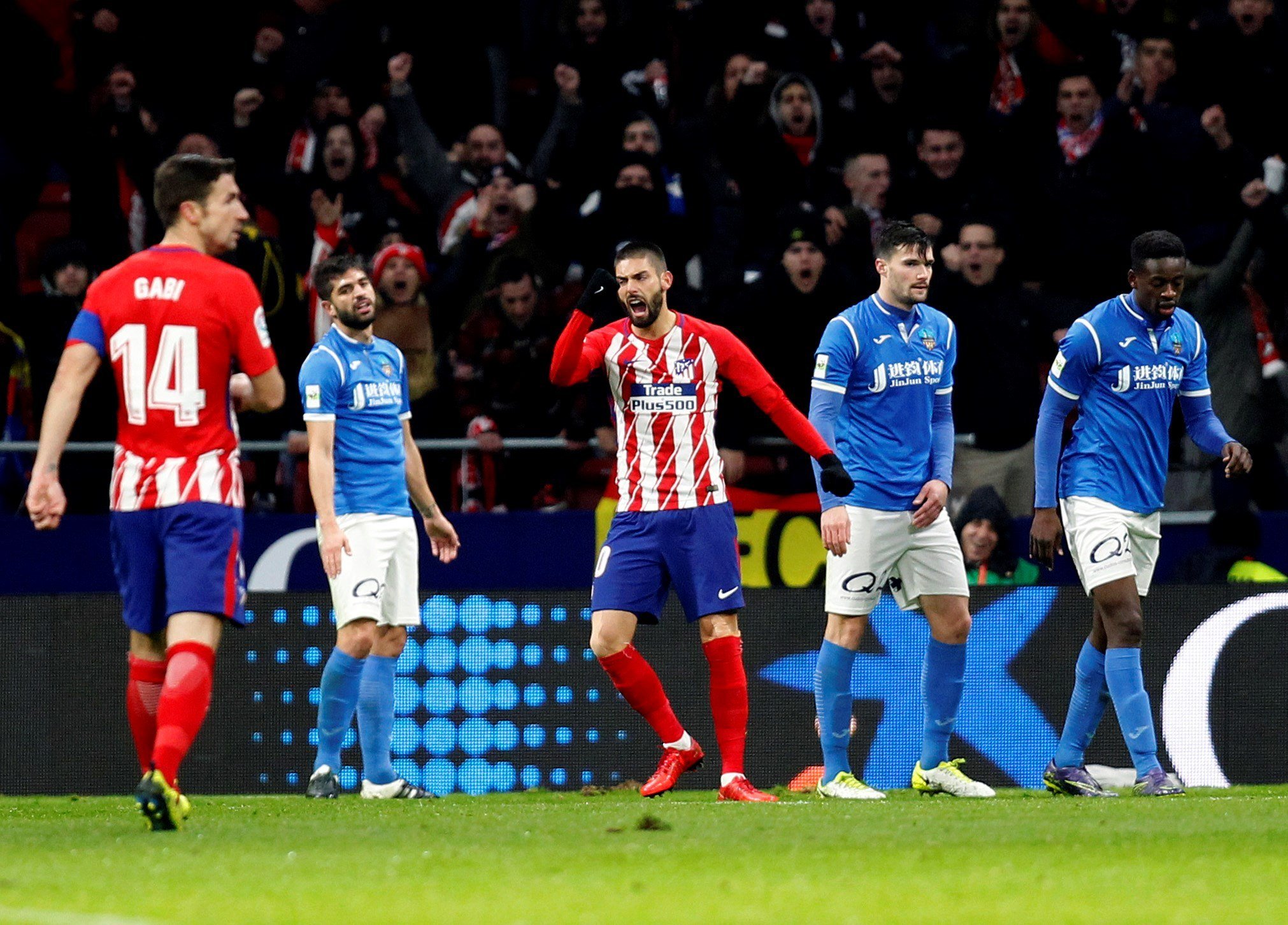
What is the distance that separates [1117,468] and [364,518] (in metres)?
3.24

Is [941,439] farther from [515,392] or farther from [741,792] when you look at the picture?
[515,392]

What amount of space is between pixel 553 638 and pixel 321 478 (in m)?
2.13

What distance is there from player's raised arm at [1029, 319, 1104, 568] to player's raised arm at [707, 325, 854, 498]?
3.23 feet

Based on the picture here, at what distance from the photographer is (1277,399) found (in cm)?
1231

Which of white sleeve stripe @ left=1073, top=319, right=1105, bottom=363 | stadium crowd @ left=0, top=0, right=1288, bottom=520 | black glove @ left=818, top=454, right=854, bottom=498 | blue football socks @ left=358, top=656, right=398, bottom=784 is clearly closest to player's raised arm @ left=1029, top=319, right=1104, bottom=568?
white sleeve stripe @ left=1073, top=319, right=1105, bottom=363

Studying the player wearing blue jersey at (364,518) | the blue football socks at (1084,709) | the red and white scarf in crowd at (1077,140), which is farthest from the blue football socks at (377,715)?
the red and white scarf in crowd at (1077,140)

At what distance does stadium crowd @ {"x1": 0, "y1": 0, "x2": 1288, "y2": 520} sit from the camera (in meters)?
12.1

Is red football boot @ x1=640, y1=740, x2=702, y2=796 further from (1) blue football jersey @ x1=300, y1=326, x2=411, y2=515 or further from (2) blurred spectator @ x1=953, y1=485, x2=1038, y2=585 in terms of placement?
(2) blurred spectator @ x1=953, y1=485, x2=1038, y2=585

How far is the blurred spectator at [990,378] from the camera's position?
1188 centimetres

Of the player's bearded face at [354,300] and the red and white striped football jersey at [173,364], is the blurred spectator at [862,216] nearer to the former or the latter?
the player's bearded face at [354,300]

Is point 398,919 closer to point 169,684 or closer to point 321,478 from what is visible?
point 169,684

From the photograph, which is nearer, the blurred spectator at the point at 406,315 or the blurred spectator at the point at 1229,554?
the blurred spectator at the point at 1229,554

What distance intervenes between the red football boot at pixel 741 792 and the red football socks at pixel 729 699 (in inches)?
3.0

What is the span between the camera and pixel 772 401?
830 cm
